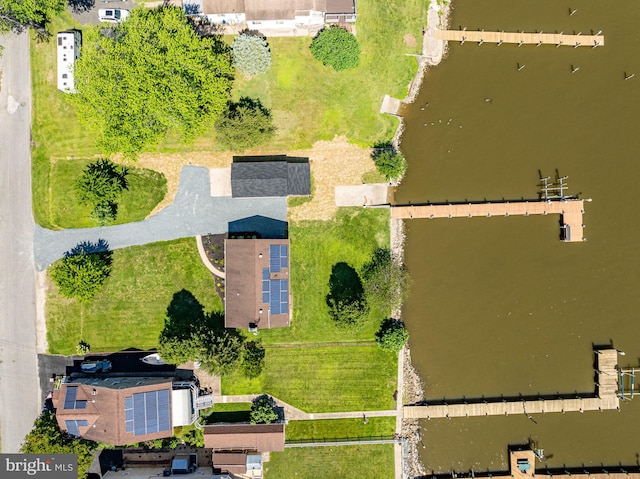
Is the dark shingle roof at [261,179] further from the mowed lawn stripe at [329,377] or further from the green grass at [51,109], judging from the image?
the mowed lawn stripe at [329,377]

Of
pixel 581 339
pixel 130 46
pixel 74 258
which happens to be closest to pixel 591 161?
pixel 581 339

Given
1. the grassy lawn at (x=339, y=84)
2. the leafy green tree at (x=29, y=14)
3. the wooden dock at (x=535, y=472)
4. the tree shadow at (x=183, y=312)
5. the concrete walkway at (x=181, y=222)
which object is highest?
the leafy green tree at (x=29, y=14)

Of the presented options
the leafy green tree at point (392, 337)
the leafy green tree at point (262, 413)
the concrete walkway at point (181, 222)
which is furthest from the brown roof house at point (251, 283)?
the leafy green tree at point (392, 337)

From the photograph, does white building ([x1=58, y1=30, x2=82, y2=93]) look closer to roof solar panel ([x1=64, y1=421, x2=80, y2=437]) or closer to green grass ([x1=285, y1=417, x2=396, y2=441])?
roof solar panel ([x1=64, y1=421, x2=80, y2=437])

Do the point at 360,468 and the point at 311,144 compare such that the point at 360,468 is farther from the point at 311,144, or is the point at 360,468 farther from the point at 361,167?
the point at 311,144

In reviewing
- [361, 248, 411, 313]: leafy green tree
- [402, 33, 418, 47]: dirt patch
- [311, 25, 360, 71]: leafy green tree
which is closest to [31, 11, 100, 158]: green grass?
[311, 25, 360, 71]: leafy green tree

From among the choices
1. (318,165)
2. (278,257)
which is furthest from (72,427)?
(318,165)

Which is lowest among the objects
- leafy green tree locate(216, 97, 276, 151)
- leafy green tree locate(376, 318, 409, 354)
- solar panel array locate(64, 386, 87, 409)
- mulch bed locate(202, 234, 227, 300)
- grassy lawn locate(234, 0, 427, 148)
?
solar panel array locate(64, 386, 87, 409)
